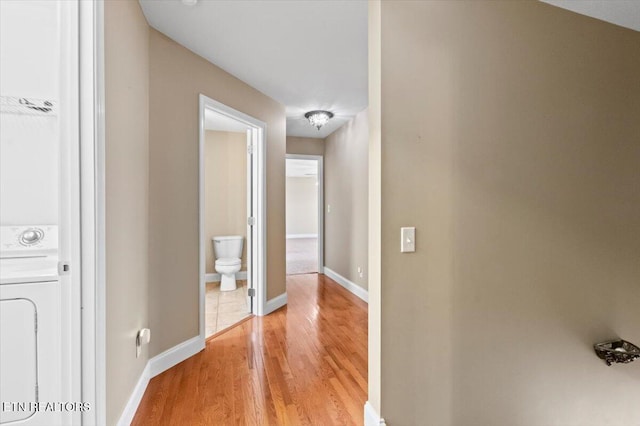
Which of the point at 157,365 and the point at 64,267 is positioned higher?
the point at 64,267

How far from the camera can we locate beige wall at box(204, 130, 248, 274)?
178 inches

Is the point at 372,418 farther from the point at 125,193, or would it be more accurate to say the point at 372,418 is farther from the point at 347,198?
the point at 347,198

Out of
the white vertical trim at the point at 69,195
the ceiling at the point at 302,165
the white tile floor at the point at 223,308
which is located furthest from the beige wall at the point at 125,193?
the ceiling at the point at 302,165

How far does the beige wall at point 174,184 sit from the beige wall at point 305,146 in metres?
2.43

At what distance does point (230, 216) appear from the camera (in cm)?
468

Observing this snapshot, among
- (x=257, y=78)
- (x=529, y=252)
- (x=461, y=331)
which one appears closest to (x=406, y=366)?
(x=461, y=331)

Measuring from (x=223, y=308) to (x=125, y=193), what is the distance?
89.4 inches


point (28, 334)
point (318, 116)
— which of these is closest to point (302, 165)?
point (318, 116)

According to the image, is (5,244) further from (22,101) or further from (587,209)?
(587,209)

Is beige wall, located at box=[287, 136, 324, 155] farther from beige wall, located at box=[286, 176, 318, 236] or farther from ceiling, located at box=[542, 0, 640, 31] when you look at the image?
beige wall, located at box=[286, 176, 318, 236]

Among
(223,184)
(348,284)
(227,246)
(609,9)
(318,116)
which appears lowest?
(348,284)

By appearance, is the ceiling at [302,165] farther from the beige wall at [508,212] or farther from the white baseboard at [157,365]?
the beige wall at [508,212]

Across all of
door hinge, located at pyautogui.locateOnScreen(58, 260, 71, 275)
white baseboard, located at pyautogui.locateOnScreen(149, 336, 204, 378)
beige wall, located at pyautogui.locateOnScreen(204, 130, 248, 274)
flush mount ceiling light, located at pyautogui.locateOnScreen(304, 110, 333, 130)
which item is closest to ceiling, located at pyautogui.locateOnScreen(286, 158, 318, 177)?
beige wall, located at pyautogui.locateOnScreen(204, 130, 248, 274)

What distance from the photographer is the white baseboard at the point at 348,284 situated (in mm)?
3729
